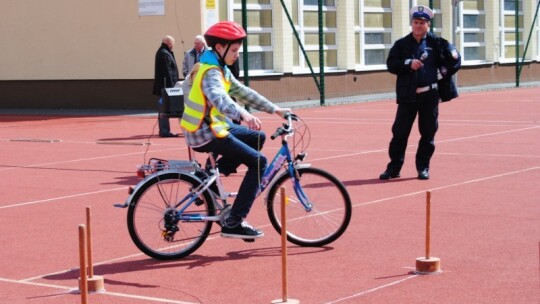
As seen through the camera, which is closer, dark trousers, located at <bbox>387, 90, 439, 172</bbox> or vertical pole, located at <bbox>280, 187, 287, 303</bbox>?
vertical pole, located at <bbox>280, 187, 287, 303</bbox>

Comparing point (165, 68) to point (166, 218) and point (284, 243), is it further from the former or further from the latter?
point (284, 243)

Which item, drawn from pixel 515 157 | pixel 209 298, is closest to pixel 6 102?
pixel 515 157

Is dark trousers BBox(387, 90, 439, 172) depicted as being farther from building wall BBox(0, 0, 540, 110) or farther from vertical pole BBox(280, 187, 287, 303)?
building wall BBox(0, 0, 540, 110)

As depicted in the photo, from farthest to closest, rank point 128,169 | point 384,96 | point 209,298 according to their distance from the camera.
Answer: point 384,96
point 128,169
point 209,298

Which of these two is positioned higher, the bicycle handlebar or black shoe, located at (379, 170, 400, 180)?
the bicycle handlebar

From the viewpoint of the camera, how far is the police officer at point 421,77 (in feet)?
43.9

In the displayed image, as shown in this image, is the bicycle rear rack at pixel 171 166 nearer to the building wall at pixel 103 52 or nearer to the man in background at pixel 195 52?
the man in background at pixel 195 52

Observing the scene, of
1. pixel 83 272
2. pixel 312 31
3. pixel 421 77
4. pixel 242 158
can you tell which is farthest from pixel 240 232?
pixel 312 31

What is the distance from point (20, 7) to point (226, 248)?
24.5m

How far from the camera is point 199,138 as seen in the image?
28.5 ft

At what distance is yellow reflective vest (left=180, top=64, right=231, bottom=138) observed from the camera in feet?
28.5

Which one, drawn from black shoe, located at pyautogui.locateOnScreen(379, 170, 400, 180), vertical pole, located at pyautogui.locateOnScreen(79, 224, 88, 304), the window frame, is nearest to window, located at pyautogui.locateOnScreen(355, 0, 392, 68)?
the window frame

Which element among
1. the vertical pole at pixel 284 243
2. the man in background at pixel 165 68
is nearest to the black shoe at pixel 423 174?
the vertical pole at pixel 284 243

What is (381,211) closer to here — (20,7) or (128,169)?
(128,169)
